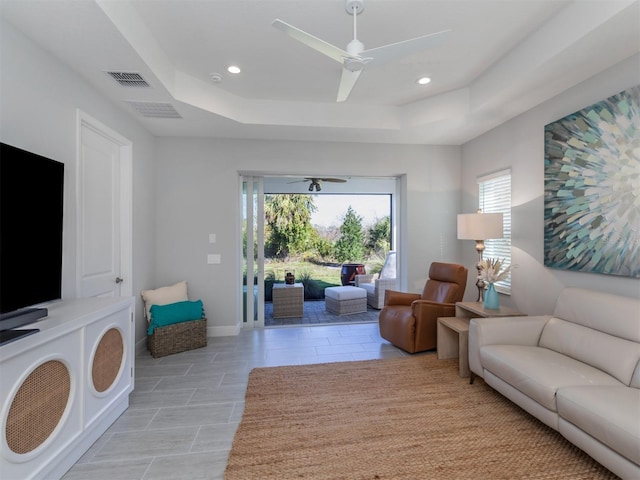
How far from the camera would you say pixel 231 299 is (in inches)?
163

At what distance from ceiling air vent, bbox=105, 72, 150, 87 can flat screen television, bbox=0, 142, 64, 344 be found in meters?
1.00

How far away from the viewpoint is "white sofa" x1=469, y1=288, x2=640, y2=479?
1.52 meters

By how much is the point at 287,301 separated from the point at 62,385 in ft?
11.7

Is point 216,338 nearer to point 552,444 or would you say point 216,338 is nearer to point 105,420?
point 105,420

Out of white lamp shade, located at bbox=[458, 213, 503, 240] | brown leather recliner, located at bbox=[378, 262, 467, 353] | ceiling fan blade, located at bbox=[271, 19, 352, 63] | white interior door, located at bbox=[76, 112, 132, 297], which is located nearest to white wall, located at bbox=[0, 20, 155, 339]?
white interior door, located at bbox=[76, 112, 132, 297]

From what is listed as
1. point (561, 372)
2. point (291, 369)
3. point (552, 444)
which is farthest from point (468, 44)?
point (291, 369)

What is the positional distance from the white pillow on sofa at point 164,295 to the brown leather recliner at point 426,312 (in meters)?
2.52

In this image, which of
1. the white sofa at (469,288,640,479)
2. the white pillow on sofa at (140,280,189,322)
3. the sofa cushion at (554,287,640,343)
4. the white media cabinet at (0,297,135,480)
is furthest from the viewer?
the white pillow on sofa at (140,280,189,322)

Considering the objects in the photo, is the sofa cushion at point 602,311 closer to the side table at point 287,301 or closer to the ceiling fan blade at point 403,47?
the ceiling fan blade at point 403,47

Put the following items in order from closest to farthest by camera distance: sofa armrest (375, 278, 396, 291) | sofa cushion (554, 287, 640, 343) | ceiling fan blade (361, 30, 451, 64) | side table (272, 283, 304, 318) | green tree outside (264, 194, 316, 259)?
ceiling fan blade (361, 30, 451, 64) → sofa cushion (554, 287, 640, 343) → side table (272, 283, 304, 318) → sofa armrest (375, 278, 396, 291) → green tree outside (264, 194, 316, 259)

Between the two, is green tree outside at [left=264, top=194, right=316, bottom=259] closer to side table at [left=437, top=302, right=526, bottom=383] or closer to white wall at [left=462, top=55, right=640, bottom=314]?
white wall at [left=462, top=55, right=640, bottom=314]

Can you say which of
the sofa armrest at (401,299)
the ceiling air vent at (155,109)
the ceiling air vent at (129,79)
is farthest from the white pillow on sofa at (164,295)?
the sofa armrest at (401,299)

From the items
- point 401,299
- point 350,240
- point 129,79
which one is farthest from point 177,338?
point 350,240

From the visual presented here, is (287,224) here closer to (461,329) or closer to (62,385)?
(461,329)
